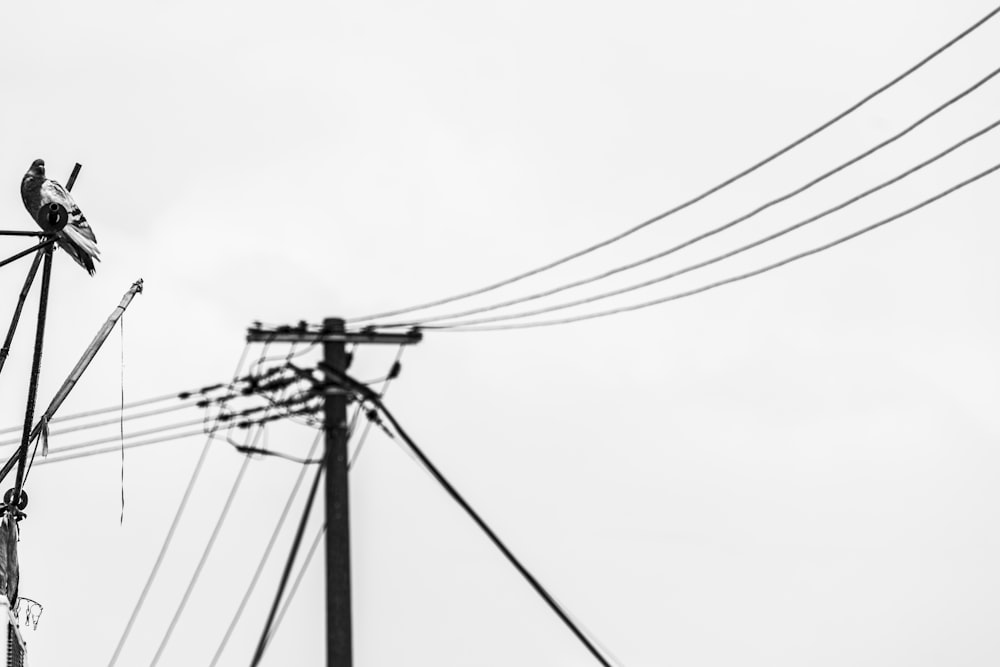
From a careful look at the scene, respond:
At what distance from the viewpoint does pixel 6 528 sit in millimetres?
11914

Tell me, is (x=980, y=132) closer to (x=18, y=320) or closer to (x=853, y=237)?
(x=853, y=237)

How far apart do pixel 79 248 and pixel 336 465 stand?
9.73 metres

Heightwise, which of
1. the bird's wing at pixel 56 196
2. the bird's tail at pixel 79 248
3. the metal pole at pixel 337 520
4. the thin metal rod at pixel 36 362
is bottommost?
the thin metal rod at pixel 36 362

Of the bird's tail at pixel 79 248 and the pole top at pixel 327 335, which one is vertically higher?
the pole top at pixel 327 335

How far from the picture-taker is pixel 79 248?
1134 cm

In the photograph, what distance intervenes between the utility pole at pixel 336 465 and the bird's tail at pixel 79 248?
30.3 ft

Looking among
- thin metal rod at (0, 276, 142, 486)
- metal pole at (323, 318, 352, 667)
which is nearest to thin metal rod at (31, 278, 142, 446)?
thin metal rod at (0, 276, 142, 486)

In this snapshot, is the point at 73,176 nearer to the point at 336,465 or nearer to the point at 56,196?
the point at 56,196

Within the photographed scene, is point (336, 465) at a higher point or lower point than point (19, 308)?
higher

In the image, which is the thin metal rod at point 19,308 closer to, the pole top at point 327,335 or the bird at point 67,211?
the bird at point 67,211

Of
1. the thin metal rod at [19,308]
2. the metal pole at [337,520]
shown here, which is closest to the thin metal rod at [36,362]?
the thin metal rod at [19,308]

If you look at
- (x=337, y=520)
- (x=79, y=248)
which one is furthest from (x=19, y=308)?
(x=337, y=520)

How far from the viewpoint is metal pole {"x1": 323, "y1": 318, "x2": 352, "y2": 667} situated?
19812 millimetres

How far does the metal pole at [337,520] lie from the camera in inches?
780
